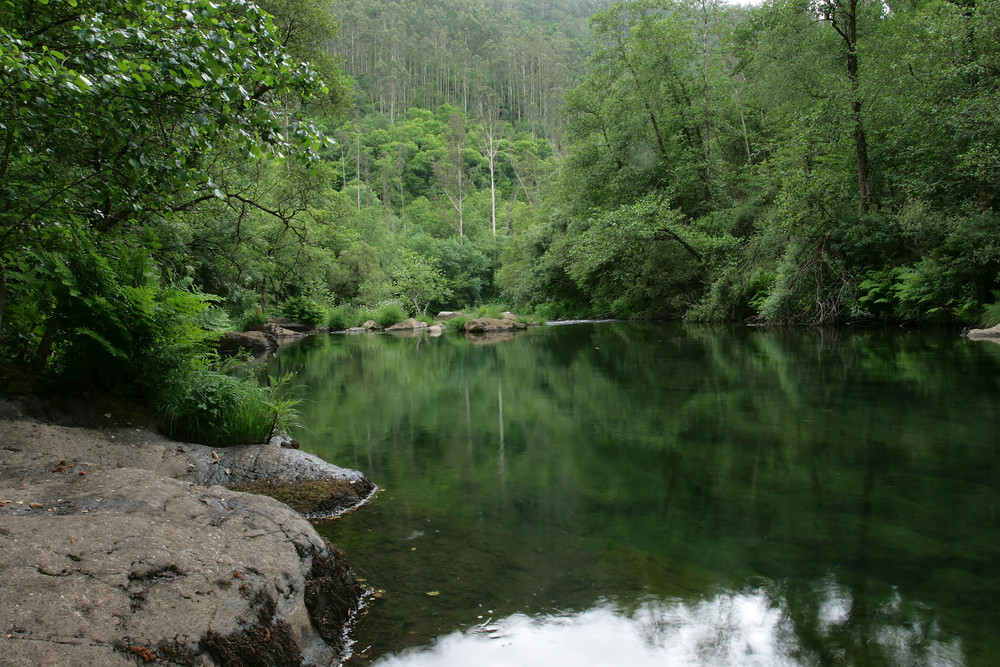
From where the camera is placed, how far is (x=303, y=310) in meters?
33.8

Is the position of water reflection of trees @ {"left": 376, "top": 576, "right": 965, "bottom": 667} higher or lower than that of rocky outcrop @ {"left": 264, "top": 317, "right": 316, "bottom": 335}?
lower

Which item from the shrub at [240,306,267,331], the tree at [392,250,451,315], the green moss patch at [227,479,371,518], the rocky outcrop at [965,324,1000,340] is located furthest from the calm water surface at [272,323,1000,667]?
the tree at [392,250,451,315]

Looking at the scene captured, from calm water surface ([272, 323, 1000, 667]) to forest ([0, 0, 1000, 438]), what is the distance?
2.51 metres

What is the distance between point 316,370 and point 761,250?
15.9 metres

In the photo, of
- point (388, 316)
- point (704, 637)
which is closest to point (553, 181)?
point (388, 316)

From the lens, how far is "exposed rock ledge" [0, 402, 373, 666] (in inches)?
78.3

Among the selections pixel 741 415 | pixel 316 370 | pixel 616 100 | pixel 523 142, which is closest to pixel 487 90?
pixel 523 142

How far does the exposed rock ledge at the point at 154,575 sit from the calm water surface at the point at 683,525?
13.2 inches

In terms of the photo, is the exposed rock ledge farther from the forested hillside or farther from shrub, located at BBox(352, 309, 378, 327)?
the forested hillside

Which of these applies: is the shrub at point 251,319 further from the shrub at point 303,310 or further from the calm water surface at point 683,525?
the calm water surface at point 683,525

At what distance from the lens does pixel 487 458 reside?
19.4 feet

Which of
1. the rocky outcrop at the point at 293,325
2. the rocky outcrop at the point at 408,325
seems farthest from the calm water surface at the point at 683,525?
the rocky outcrop at the point at 408,325

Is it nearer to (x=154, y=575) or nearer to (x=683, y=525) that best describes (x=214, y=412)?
(x=154, y=575)

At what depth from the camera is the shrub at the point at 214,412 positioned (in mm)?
5461
